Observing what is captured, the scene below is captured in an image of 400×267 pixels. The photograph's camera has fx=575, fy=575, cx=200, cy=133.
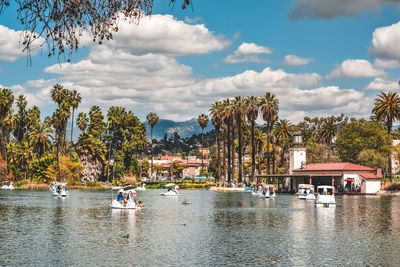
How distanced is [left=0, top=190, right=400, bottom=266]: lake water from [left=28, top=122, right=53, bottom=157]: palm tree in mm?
87601

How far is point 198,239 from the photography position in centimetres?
3909

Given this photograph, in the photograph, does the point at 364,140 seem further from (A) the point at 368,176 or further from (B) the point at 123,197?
(B) the point at 123,197

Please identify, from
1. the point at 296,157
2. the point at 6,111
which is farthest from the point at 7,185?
the point at 296,157

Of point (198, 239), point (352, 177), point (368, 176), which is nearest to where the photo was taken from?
point (198, 239)

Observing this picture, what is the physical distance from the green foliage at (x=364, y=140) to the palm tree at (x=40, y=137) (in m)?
73.3

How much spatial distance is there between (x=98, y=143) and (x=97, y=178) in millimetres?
11599

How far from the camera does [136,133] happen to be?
539 feet

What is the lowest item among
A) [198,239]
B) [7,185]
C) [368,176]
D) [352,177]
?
[198,239]

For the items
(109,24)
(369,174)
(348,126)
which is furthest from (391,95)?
(109,24)

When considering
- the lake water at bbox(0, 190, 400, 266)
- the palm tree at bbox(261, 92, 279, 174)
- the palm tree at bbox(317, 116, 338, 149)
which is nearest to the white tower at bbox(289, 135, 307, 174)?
the palm tree at bbox(261, 92, 279, 174)

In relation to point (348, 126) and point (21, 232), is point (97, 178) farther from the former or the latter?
point (21, 232)

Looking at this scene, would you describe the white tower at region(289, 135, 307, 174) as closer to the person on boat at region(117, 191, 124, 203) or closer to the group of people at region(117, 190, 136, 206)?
the group of people at region(117, 190, 136, 206)

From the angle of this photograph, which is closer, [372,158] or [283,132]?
[372,158]

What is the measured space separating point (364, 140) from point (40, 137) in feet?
259
